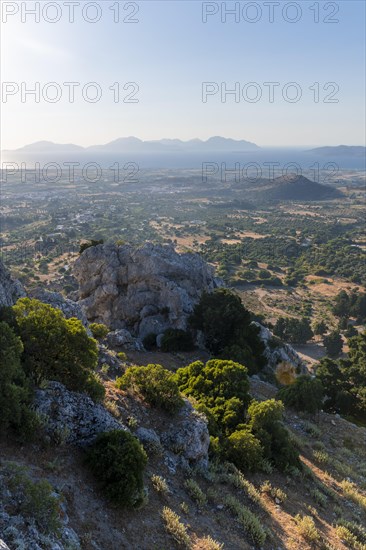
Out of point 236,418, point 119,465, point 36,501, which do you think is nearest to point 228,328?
point 236,418

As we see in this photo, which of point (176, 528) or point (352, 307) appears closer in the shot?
point (176, 528)

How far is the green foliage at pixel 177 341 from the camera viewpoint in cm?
3225

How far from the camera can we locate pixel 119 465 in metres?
10.2

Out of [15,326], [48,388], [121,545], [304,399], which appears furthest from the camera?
[304,399]

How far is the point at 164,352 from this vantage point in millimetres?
31906

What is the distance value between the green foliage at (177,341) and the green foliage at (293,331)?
3240cm

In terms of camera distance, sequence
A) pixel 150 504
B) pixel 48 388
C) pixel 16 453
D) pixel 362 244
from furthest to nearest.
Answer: pixel 362 244 → pixel 48 388 → pixel 150 504 → pixel 16 453

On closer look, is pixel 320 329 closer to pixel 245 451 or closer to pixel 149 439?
pixel 245 451

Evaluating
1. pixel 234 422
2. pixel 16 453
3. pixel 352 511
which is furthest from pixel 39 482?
pixel 352 511

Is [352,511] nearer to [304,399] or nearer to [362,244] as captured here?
[304,399]

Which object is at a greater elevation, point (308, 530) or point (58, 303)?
point (58, 303)

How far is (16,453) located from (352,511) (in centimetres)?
1263

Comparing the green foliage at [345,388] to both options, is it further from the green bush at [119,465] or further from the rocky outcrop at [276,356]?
the green bush at [119,465]

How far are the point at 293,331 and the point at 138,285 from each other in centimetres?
3260
